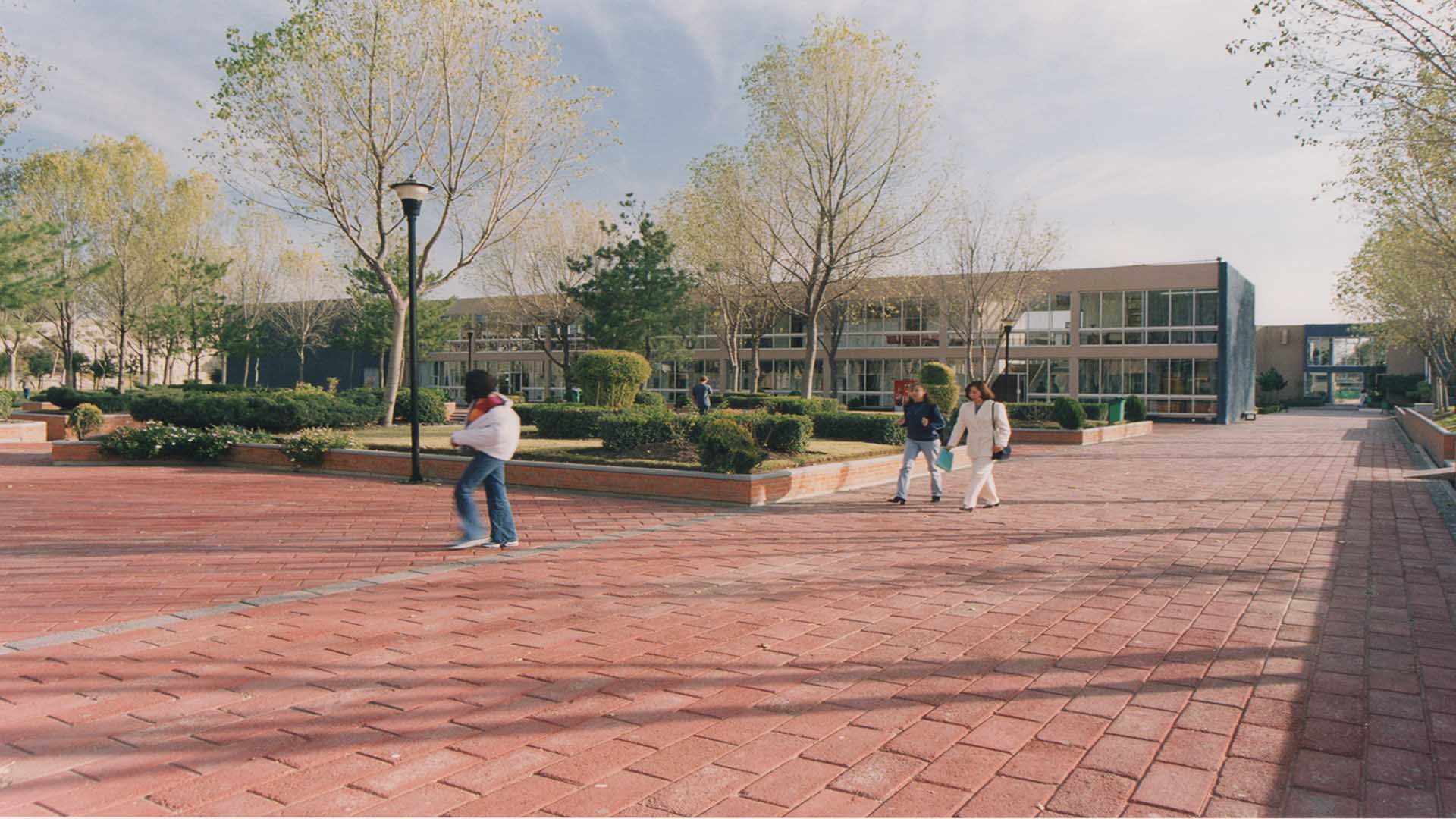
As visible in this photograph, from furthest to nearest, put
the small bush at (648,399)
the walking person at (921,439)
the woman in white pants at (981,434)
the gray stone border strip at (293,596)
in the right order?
the small bush at (648,399)
the walking person at (921,439)
the woman in white pants at (981,434)
the gray stone border strip at (293,596)

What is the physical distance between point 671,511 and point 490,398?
9.99ft

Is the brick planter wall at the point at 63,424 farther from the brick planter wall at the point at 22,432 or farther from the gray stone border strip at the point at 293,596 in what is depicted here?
the gray stone border strip at the point at 293,596

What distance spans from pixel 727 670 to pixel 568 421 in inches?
502

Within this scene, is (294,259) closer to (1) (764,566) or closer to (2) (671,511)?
(2) (671,511)

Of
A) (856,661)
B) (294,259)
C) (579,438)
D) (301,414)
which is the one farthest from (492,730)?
(294,259)

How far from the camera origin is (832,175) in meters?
21.8

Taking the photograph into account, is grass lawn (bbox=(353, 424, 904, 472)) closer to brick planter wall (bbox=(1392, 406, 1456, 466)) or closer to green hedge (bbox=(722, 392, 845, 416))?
green hedge (bbox=(722, 392, 845, 416))

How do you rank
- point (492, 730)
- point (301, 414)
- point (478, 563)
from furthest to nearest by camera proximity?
point (301, 414) → point (478, 563) → point (492, 730)

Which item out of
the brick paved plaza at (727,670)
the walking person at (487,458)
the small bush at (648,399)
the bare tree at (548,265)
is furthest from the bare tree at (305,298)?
Result: the walking person at (487,458)

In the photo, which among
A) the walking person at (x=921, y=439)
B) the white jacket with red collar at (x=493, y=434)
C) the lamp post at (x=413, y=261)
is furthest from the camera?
the lamp post at (x=413, y=261)

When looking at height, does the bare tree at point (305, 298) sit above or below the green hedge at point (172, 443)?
above

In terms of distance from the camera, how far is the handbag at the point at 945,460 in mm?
10039

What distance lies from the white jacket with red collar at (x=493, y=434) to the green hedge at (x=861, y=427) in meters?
9.05

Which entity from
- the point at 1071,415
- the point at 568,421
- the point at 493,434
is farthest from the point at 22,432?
the point at 1071,415
